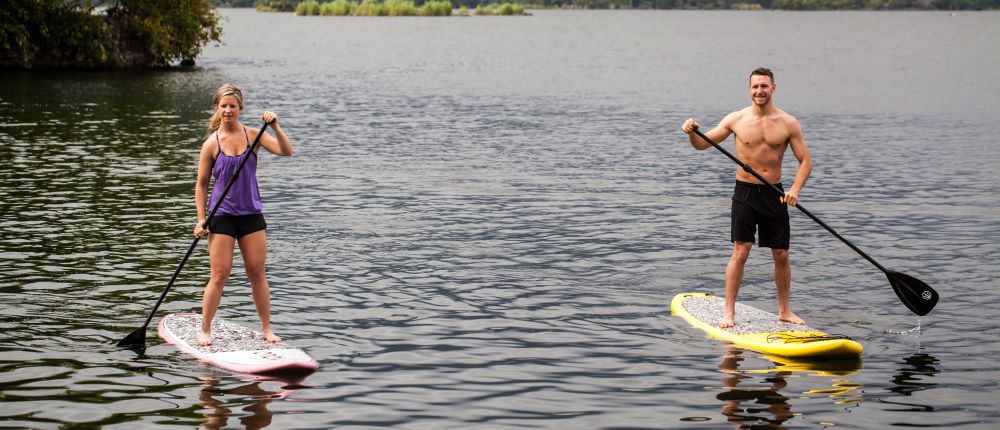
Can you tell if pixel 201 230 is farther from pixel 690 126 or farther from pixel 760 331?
pixel 760 331

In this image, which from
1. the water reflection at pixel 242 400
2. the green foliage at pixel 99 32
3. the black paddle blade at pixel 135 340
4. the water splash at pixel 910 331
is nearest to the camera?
the water reflection at pixel 242 400

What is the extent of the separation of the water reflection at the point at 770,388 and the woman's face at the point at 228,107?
466 cm

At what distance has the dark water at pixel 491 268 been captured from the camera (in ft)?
32.1

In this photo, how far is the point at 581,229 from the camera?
58.8 feet

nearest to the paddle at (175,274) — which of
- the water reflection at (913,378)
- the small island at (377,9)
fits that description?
the water reflection at (913,378)

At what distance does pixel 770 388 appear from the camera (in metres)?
10.1

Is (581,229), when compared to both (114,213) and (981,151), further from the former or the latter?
(981,151)

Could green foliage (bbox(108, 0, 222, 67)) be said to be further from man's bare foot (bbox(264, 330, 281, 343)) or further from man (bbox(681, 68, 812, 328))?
man (bbox(681, 68, 812, 328))

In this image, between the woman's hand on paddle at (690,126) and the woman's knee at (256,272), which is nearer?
the woman's knee at (256,272)

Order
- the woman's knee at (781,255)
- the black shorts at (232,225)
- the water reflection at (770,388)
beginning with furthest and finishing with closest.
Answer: the woman's knee at (781,255) → the black shorts at (232,225) → the water reflection at (770,388)

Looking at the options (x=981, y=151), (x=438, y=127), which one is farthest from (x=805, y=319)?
(x=438, y=127)

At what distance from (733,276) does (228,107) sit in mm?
4952

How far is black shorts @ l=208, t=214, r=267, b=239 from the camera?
34.1 ft

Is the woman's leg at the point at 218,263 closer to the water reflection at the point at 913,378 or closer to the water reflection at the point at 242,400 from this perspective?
the water reflection at the point at 242,400
